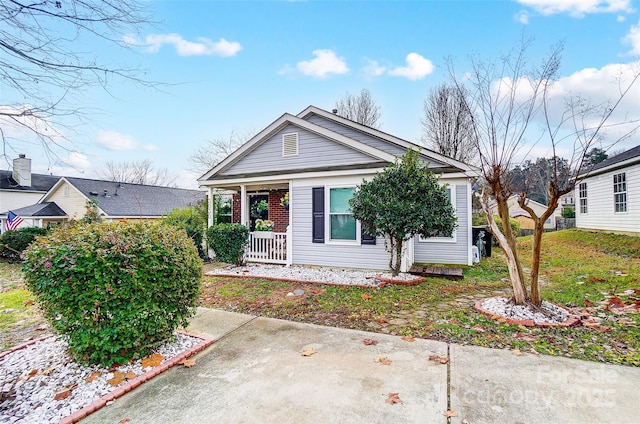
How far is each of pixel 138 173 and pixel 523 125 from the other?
139ft

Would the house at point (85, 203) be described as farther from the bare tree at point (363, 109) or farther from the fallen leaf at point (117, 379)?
the fallen leaf at point (117, 379)

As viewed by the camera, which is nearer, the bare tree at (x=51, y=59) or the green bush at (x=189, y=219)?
the bare tree at (x=51, y=59)

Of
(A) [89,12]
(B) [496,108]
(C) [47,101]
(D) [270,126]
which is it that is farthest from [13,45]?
(D) [270,126]

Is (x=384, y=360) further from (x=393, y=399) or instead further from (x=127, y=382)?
(x=127, y=382)

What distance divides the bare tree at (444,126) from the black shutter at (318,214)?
13132mm

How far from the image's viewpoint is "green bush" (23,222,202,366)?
3027mm

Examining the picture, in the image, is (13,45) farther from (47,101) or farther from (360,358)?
(360,358)

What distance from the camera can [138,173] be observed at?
126ft

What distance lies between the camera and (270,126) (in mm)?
9625

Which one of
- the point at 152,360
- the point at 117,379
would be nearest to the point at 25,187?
the point at 152,360

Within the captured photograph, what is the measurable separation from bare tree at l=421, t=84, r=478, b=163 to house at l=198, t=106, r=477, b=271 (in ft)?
36.9

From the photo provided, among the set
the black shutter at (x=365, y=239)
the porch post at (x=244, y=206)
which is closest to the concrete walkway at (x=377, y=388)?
the black shutter at (x=365, y=239)

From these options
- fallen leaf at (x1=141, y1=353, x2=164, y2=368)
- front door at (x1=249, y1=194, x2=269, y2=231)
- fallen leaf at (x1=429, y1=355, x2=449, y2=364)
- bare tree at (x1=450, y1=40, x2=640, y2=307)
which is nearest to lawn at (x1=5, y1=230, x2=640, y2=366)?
fallen leaf at (x1=429, y1=355, x2=449, y2=364)

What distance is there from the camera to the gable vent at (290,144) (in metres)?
9.44
